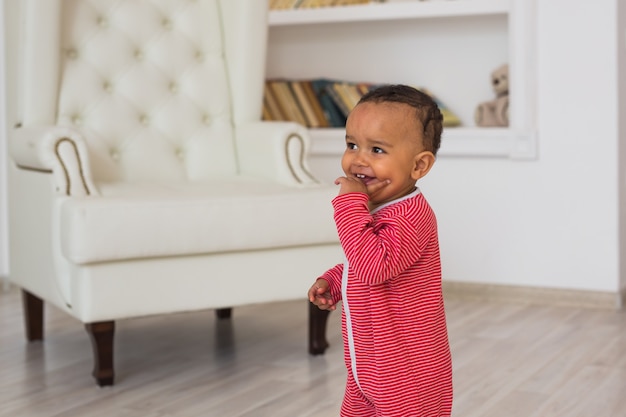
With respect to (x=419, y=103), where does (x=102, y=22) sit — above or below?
above

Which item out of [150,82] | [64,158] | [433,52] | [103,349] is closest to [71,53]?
[150,82]

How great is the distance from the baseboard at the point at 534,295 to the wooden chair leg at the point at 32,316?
144 cm

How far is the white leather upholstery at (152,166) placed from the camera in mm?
2309

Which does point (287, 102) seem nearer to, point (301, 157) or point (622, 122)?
point (301, 157)

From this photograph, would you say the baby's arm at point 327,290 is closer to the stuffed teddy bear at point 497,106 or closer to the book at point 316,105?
the stuffed teddy bear at point 497,106

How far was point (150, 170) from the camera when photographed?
116 inches

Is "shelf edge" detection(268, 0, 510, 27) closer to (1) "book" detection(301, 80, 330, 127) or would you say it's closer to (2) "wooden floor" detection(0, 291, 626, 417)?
(1) "book" detection(301, 80, 330, 127)

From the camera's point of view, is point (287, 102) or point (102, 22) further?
point (287, 102)

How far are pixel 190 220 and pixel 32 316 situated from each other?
737 millimetres

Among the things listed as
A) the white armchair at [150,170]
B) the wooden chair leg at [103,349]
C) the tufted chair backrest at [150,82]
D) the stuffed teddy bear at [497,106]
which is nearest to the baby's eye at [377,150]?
the white armchair at [150,170]

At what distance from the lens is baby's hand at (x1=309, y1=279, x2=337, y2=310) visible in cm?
150

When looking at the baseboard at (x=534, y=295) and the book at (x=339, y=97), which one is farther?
the book at (x=339, y=97)

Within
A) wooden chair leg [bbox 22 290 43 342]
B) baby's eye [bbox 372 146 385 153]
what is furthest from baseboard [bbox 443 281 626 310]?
baby's eye [bbox 372 146 385 153]

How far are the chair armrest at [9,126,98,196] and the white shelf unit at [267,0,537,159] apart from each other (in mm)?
1380
